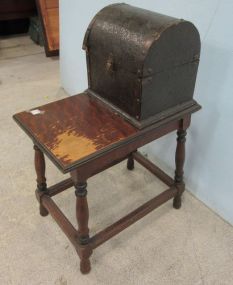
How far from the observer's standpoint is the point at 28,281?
54.7 inches

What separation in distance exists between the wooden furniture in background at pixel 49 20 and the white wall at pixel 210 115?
151cm

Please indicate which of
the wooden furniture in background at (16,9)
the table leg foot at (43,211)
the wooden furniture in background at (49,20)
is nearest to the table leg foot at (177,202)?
the table leg foot at (43,211)

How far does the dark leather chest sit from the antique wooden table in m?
0.06

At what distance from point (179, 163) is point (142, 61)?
2.08 feet

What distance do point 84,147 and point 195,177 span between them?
2.75 feet

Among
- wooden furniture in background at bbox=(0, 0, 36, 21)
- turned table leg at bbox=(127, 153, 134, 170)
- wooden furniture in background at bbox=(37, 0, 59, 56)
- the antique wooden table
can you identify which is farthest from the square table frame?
wooden furniture in background at bbox=(0, 0, 36, 21)

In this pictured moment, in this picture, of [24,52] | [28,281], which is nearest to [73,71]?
[24,52]

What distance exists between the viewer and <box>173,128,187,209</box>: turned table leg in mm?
1475

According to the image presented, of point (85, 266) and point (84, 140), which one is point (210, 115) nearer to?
point (84, 140)

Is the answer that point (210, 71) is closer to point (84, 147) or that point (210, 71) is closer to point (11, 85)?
point (84, 147)

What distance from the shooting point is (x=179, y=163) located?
157cm

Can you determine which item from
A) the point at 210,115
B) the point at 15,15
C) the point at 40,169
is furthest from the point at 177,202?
the point at 15,15

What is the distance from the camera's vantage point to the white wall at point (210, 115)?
4.59 feet

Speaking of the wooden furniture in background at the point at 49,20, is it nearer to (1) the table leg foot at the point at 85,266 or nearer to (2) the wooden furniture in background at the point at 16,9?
(2) the wooden furniture in background at the point at 16,9
